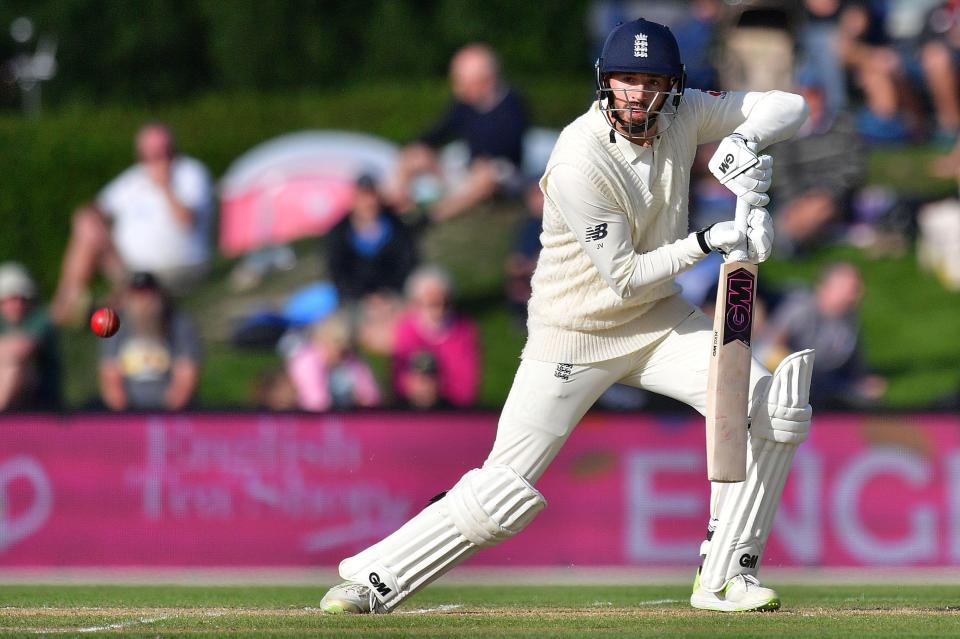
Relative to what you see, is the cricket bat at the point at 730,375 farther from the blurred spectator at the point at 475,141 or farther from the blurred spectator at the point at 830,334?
the blurred spectator at the point at 475,141

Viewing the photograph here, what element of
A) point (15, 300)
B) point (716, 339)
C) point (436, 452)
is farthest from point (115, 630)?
point (15, 300)

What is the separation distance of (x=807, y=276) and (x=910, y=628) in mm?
7212

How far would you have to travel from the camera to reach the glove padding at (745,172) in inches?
207

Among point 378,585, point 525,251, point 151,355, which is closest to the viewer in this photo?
point 378,585

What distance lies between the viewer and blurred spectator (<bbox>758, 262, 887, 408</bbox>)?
1035cm

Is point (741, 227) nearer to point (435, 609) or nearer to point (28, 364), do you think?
point (435, 609)

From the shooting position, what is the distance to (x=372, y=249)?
36.9 ft

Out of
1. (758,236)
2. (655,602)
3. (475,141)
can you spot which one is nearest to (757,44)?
(475,141)

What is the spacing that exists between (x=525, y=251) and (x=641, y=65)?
246 inches

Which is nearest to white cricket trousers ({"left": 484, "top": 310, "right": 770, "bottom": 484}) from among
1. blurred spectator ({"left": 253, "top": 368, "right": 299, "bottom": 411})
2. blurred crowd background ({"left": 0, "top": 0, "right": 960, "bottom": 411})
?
blurred crowd background ({"left": 0, "top": 0, "right": 960, "bottom": 411})

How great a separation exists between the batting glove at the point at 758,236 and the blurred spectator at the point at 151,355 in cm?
547

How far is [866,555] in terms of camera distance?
28.1 ft

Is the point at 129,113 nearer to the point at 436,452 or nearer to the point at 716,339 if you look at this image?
the point at 436,452

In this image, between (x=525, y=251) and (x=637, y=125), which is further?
(x=525, y=251)
